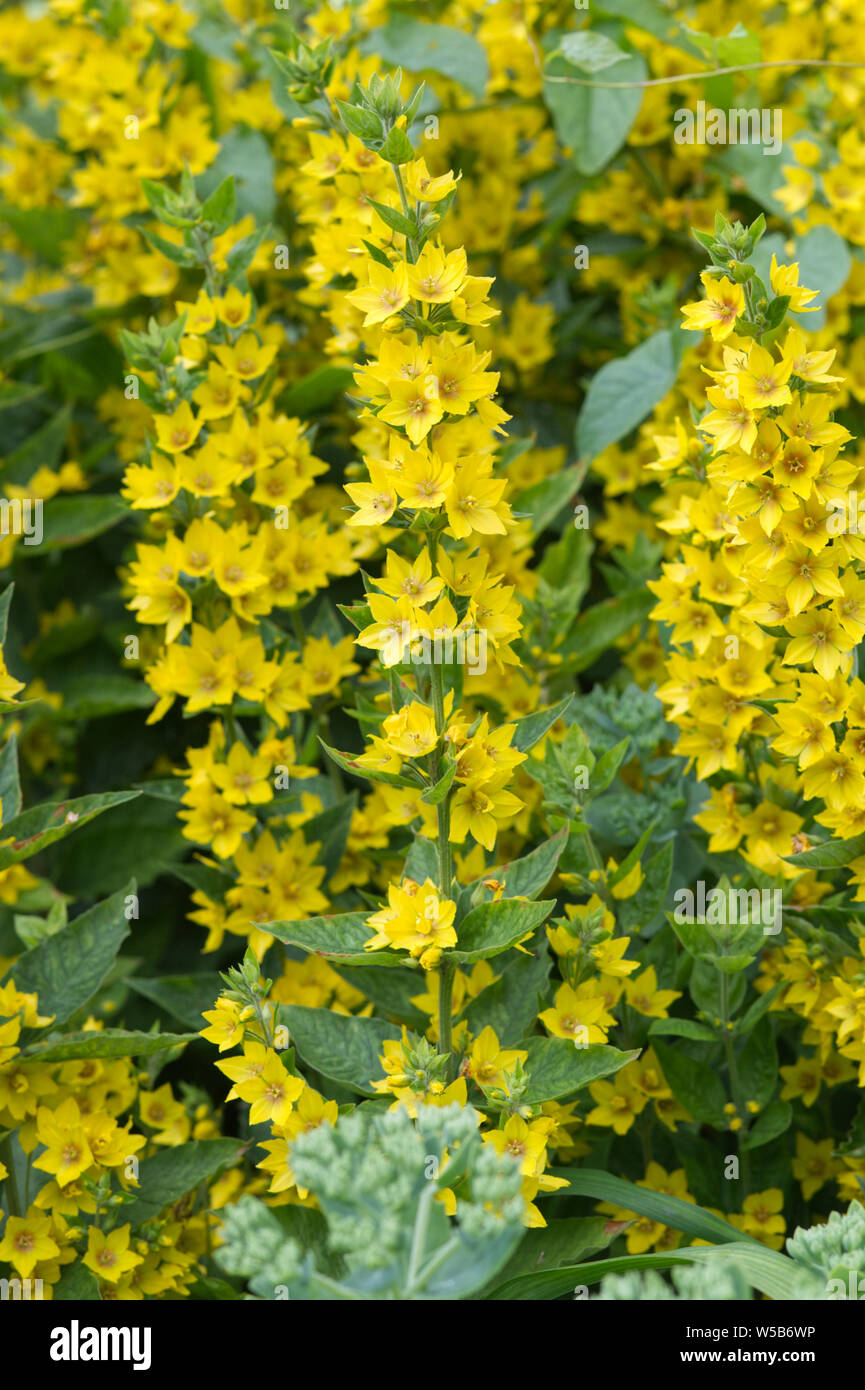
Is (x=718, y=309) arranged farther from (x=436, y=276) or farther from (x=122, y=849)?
(x=122, y=849)

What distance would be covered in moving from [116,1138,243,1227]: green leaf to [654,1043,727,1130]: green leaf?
1.49 feet

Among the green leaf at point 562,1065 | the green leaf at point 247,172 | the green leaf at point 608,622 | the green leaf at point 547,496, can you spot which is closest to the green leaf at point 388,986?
the green leaf at point 562,1065

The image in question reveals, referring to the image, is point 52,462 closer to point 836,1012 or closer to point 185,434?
point 185,434

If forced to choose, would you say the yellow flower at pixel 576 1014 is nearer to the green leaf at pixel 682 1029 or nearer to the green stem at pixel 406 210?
the green leaf at pixel 682 1029

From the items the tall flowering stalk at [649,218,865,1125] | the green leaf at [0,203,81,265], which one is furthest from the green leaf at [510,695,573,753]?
the green leaf at [0,203,81,265]

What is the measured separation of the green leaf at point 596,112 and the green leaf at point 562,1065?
1.30m

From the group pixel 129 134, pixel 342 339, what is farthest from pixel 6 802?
pixel 129 134

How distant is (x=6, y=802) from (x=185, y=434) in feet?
1.50

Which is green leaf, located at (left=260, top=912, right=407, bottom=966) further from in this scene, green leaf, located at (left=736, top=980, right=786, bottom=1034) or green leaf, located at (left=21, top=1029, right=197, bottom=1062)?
green leaf, located at (left=736, top=980, right=786, bottom=1034)

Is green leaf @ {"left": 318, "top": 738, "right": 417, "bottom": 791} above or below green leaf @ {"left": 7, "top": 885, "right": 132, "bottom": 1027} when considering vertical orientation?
above

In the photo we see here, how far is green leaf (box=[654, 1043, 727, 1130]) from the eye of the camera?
1.42 meters
